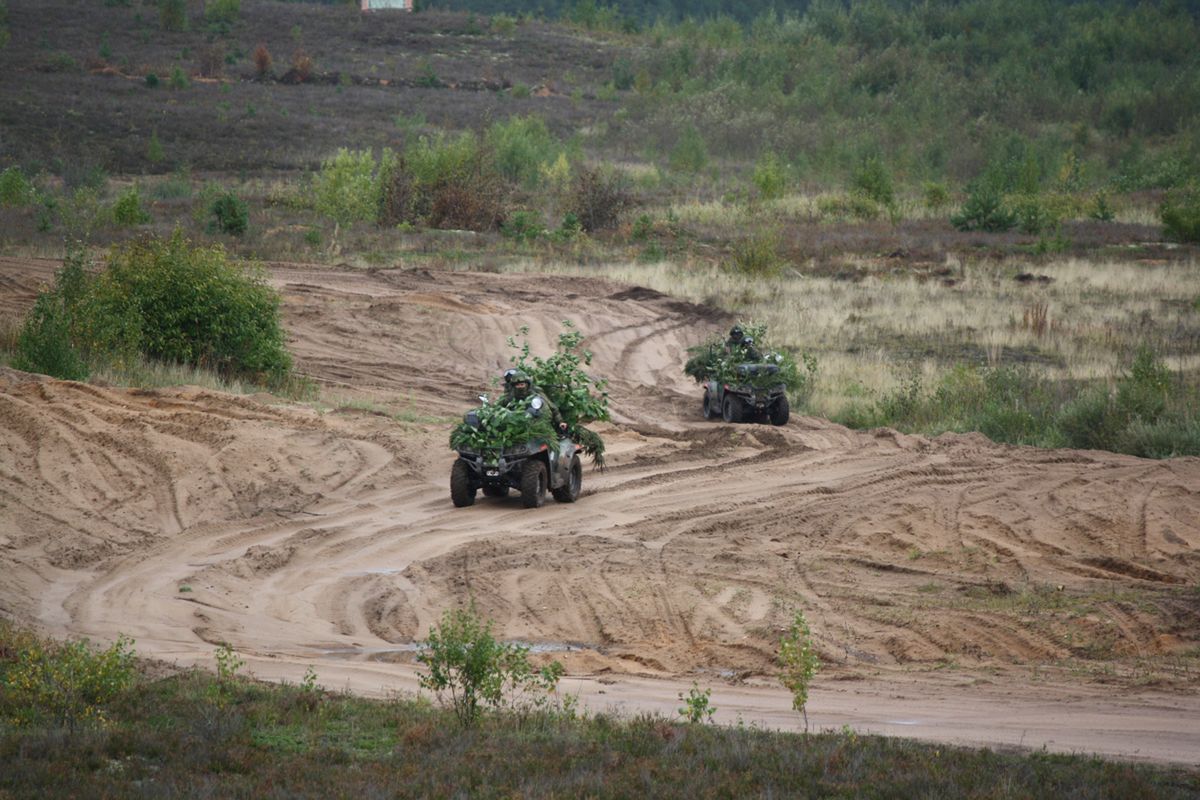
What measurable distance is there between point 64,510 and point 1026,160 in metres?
55.6

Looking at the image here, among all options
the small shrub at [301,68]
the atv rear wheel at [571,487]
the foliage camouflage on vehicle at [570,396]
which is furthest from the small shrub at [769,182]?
the atv rear wheel at [571,487]

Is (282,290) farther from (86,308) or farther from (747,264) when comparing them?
(747,264)

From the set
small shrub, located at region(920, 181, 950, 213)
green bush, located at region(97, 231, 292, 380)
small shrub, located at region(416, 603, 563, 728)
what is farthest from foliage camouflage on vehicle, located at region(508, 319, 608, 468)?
small shrub, located at region(920, 181, 950, 213)

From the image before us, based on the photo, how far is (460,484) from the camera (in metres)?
16.4

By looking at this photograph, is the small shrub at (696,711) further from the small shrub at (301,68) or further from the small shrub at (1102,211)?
the small shrub at (301,68)

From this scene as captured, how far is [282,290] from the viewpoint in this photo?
30422mm

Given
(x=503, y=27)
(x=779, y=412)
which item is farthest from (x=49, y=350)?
(x=503, y=27)

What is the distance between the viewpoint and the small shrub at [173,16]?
92938mm

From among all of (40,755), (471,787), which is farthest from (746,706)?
(40,755)

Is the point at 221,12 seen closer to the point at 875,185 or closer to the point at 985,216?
the point at 875,185

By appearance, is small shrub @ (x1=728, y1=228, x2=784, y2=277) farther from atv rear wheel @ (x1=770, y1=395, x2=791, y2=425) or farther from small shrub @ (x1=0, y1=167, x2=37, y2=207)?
small shrub @ (x1=0, y1=167, x2=37, y2=207)

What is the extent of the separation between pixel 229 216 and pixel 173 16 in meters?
61.8

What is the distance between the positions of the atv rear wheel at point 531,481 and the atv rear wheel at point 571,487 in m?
0.32

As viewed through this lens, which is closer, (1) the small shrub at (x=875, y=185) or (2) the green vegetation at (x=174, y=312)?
(2) the green vegetation at (x=174, y=312)
